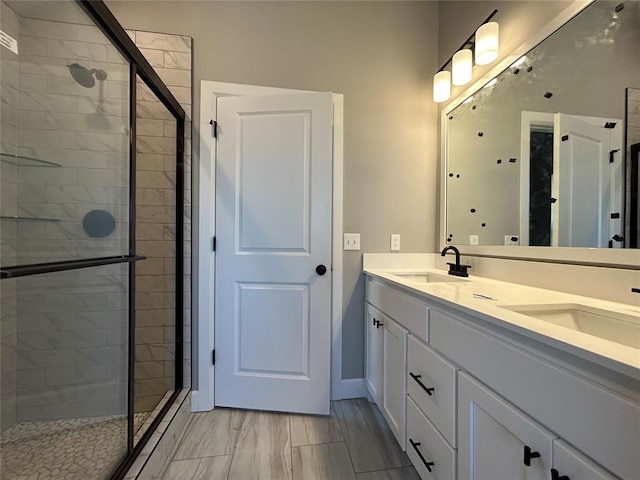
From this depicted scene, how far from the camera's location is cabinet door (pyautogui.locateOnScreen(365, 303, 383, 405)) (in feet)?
5.34

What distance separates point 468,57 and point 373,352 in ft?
6.18

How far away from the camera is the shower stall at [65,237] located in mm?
1355

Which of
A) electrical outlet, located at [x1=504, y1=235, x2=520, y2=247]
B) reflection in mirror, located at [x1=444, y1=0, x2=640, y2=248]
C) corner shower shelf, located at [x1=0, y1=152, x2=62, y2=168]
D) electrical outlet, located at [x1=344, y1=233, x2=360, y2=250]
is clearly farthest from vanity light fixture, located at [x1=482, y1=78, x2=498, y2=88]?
corner shower shelf, located at [x1=0, y1=152, x2=62, y2=168]

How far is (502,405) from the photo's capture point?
0.73m

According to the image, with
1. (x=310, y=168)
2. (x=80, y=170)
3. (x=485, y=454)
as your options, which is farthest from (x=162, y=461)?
(x=310, y=168)

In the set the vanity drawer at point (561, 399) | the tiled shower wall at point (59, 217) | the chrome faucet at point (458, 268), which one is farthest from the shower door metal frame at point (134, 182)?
the chrome faucet at point (458, 268)

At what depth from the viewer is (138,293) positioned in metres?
1.75

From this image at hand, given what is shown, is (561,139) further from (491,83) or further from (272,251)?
(272,251)

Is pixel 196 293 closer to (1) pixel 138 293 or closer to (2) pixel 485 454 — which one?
(1) pixel 138 293

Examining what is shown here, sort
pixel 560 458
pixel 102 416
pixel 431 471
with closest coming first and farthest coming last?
pixel 560 458 → pixel 431 471 → pixel 102 416

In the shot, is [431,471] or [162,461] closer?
[431,471]

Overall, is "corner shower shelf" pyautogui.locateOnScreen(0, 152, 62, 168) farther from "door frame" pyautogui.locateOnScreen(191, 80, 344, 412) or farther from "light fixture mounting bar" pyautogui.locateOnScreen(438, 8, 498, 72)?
"light fixture mounting bar" pyautogui.locateOnScreen(438, 8, 498, 72)

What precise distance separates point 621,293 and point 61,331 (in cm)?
260

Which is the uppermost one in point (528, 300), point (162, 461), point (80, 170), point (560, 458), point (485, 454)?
point (80, 170)
